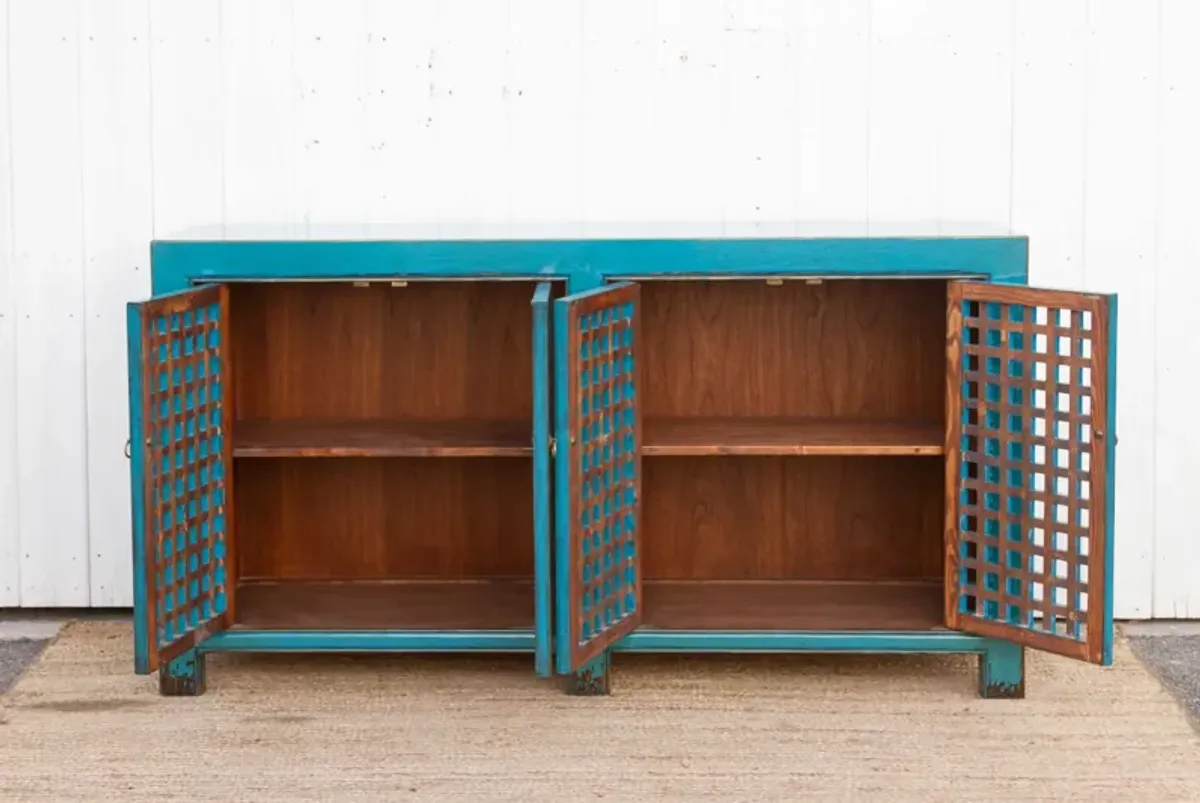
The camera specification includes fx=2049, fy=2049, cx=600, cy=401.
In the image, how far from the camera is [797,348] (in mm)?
5297

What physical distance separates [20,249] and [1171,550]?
323 centimetres

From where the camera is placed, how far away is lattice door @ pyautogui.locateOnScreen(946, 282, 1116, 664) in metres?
4.51

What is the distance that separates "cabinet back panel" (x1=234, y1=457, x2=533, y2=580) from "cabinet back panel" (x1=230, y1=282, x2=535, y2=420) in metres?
0.15

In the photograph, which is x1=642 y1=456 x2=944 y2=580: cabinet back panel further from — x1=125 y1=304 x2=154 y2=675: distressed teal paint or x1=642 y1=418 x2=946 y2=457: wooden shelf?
x1=125 y1=304 x2=154 y2=675: distressed teal paint

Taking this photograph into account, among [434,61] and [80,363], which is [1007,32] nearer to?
[434,61]

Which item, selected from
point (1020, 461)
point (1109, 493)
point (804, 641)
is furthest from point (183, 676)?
point (1109, 493)

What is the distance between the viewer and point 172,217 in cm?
552

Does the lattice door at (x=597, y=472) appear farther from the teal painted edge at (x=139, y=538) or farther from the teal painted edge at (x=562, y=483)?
the teal painted edge at (x=139, y=538)

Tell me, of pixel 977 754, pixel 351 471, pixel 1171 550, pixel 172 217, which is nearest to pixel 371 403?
pixel 351 471

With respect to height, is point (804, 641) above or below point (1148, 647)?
above

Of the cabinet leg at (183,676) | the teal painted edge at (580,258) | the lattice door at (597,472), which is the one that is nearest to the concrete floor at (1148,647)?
the cabinet leg at (183,676)

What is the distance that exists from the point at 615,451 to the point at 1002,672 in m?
1.06

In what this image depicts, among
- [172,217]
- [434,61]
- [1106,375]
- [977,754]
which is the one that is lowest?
[977,754]

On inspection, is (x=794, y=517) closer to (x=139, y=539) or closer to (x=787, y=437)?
(x=787, y=437)
